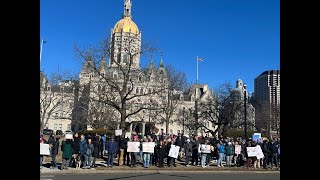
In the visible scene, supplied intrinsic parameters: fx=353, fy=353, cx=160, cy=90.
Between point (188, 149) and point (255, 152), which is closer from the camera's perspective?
point (255, 152)

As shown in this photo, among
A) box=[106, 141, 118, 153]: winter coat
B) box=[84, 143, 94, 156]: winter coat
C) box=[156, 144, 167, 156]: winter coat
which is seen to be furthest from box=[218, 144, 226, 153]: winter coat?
box=[84, 143, 94, 156]: winter coat

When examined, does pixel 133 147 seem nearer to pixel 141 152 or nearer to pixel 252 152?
pixel 141 152

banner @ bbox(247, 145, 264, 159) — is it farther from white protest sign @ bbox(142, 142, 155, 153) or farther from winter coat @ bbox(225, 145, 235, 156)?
white protest sign @ bbox(142, 142, 155, 153)

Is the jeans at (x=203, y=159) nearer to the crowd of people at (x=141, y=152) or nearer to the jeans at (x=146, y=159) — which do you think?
the crowd of people at (x=141, y=152)

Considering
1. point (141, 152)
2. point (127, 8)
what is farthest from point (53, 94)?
point (127, 8)

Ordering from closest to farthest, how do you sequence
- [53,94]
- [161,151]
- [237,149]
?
[161,151] < [237,149] < [53,94]

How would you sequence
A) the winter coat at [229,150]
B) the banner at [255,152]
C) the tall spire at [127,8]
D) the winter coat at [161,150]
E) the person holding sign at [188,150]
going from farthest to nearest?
→ 1. the tall spire at [127,8]
2. the winter coat at [229,150]
3. the person holding sign at [188,150]
4. the banner at [255,152]
5. the winter coat at [161,150]

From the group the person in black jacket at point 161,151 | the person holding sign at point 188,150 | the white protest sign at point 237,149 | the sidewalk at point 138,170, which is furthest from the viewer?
the white protest sign at point 237,149

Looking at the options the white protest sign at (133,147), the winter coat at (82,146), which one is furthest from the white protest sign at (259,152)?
the winter coat at (82,146)
